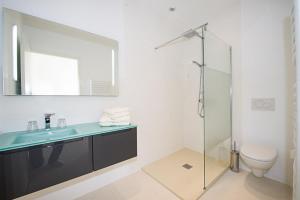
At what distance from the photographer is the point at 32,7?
1.25 metres

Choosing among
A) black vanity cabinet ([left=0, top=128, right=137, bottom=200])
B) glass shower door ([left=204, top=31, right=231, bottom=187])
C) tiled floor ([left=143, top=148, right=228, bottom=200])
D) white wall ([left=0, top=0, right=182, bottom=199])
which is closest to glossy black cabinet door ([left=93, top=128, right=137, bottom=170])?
black vanity cabinet ([left=0, top=128, right=137, bottom=200])

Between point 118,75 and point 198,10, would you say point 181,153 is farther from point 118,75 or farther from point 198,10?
point 198,10

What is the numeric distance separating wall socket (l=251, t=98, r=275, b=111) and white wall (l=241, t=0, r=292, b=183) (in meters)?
0.04

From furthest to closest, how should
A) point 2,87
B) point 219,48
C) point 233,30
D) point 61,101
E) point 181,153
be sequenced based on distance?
point 181,153 → point 233,30 → point 219,48 → point 61,101 → point 2,87

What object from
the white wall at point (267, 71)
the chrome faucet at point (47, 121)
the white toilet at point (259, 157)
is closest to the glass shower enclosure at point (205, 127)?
the white wall at point (267, 71)

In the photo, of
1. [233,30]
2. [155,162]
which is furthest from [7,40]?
[233,30]

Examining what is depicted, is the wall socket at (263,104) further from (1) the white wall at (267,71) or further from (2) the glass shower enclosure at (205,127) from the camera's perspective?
(2) the glass shower enclosure at (205,127)

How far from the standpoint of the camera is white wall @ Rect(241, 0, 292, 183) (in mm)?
1674

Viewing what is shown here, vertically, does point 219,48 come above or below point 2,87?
above

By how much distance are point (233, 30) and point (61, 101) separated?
2669 mm

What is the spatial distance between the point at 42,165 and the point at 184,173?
1752 mm

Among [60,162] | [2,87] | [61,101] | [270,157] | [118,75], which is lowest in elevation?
[270,157]

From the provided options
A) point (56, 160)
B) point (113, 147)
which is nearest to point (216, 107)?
point (113, 147)

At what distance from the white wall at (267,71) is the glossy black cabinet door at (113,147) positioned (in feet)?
5.80
